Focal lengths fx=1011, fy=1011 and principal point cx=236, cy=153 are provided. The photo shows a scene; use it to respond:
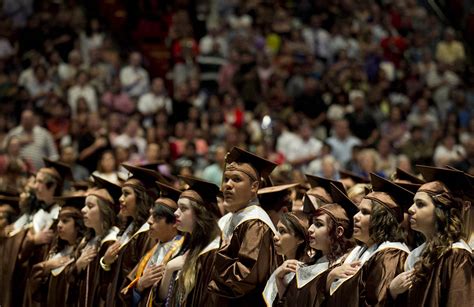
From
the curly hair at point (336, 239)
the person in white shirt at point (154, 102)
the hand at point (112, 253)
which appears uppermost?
the curly hair at point (336, 239)

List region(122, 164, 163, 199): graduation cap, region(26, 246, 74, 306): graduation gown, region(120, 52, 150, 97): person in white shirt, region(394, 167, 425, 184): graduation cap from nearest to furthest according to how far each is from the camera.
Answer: region(394, 167, 425, 184): graduation cap → region(122, 164, 163, 199): graduation cap → region(26, 246, 74, 306): graduation gown → region(120, 52, 150, 97): person in white shirt

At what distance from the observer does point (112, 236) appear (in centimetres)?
868

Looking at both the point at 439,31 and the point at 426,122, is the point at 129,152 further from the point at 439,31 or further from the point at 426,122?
the point at 439,31

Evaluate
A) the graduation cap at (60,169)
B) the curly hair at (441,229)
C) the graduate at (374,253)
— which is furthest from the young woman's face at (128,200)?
the curly hair at (441,229)

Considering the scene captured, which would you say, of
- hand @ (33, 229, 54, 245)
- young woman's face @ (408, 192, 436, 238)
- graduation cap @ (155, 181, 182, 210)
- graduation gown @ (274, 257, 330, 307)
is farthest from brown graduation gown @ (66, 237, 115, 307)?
young woman's face @ (408, 192, 436, 238)

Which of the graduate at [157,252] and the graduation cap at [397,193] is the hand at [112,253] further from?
the graduation cap at [397,193]

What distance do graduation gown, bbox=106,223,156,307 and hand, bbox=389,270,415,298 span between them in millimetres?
2607

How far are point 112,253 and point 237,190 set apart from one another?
169cm

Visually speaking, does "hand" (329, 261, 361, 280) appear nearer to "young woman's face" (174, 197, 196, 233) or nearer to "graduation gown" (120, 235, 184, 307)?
"young woman's face" (174, 197, 196, 233)

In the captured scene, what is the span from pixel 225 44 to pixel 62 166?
32.3 ft

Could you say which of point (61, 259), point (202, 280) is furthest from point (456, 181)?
point (61, 259)

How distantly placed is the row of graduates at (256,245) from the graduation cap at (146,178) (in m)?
0.01

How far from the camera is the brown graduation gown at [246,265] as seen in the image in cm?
685

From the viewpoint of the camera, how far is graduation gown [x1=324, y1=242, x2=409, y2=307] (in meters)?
6.18
